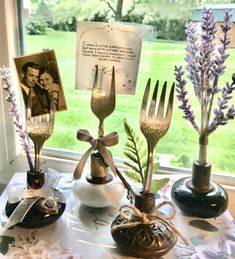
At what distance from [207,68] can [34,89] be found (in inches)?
16.0

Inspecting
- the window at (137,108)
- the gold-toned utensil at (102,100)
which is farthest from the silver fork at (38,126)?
the window at (137,108)

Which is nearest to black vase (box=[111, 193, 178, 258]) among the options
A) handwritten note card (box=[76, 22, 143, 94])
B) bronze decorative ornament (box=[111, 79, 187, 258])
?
bronze decorative ornament (box=[111, 79, 187, 258])

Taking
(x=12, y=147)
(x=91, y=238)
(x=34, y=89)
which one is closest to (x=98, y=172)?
(x=91, y=238)

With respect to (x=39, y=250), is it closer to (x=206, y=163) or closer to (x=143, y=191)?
(x=143, y=191)

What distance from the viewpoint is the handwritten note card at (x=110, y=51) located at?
3.22 ft

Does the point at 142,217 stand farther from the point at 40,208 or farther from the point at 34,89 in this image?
the point at 34,89

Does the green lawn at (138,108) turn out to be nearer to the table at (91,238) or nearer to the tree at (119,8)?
the tree at (119,8)

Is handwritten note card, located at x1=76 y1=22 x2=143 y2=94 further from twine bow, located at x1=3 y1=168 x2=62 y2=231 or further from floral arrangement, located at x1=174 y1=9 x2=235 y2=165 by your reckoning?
twine bow, located at x1=3 y1=168 x2=62 y2=231

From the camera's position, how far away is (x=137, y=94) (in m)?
1.14

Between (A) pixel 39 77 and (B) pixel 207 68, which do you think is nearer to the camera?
(B) pixel 207 68

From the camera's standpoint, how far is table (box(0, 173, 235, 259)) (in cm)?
80

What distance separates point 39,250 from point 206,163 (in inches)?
16.5

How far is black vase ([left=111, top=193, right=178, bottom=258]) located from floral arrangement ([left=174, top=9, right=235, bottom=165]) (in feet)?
0.74

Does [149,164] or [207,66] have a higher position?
[207,66]
